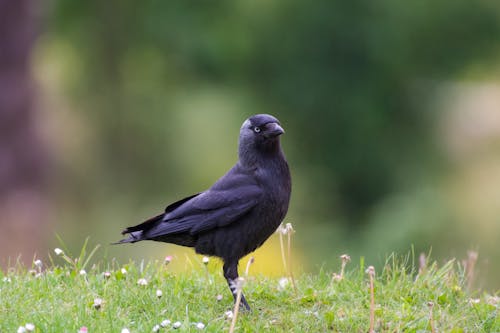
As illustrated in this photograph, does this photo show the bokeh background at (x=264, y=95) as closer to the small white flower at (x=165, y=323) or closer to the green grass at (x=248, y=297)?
the green grass at (x=248, y=297)

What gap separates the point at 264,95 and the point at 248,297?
12240 mm

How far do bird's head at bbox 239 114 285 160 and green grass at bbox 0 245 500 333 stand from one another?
894 millimetres

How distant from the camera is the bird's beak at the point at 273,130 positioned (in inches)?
220

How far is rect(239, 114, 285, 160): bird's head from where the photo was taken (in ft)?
18.5

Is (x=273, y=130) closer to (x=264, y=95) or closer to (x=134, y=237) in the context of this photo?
(x=134, y=237)

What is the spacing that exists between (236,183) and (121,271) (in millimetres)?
976

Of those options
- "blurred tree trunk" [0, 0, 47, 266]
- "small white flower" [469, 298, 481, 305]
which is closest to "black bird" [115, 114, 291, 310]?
"small white flower" [469, 298, 481, 305]

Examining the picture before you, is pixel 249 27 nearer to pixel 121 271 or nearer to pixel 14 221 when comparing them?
pixel 14 221

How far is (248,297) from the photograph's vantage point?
547 cm

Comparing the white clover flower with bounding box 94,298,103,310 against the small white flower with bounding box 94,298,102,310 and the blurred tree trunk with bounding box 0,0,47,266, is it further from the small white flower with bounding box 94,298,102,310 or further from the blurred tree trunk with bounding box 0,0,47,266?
the blurred tree trunk with bounding box 0,0,47,266

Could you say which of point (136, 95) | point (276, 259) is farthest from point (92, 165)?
point (276, 259)

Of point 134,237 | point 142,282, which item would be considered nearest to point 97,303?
point 142,282

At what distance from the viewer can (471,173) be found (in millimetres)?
15070

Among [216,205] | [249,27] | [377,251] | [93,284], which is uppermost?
[249,27]
